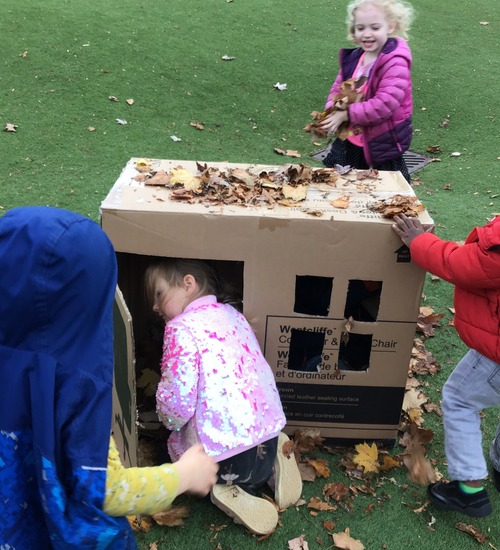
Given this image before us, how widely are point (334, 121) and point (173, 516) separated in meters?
2.23

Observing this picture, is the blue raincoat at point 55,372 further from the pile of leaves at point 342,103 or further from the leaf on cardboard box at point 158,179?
the pile of leaves at point 342,103

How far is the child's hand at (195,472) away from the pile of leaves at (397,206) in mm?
1177

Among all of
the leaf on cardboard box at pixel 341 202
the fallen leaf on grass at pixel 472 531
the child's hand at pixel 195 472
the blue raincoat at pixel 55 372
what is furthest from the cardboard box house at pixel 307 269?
the blue raincoat at pixel 55 372

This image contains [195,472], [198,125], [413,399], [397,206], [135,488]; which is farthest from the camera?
[198,125]

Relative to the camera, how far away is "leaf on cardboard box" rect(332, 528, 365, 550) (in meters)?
2.31

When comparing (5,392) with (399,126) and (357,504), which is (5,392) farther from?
(399,126)

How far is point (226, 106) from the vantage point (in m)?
7.12

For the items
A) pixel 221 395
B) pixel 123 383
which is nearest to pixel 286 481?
pixel 221 395

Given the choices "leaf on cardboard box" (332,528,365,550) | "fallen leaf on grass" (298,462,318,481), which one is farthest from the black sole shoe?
"fallen leaf on grass" (298,462,318,481)

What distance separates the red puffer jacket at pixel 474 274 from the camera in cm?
205

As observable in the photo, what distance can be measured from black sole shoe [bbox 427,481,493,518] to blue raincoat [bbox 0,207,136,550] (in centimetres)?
154

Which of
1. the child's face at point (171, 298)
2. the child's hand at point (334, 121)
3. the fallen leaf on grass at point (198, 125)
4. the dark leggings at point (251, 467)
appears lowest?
the fallen leaf on grass at point (198, 125)

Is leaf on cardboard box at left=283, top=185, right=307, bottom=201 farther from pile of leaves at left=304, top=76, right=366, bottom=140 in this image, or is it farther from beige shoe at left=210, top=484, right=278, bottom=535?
beige shoe at left=210, top=484, right=278, bottom=535

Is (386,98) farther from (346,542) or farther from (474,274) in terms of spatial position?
(346,542)
